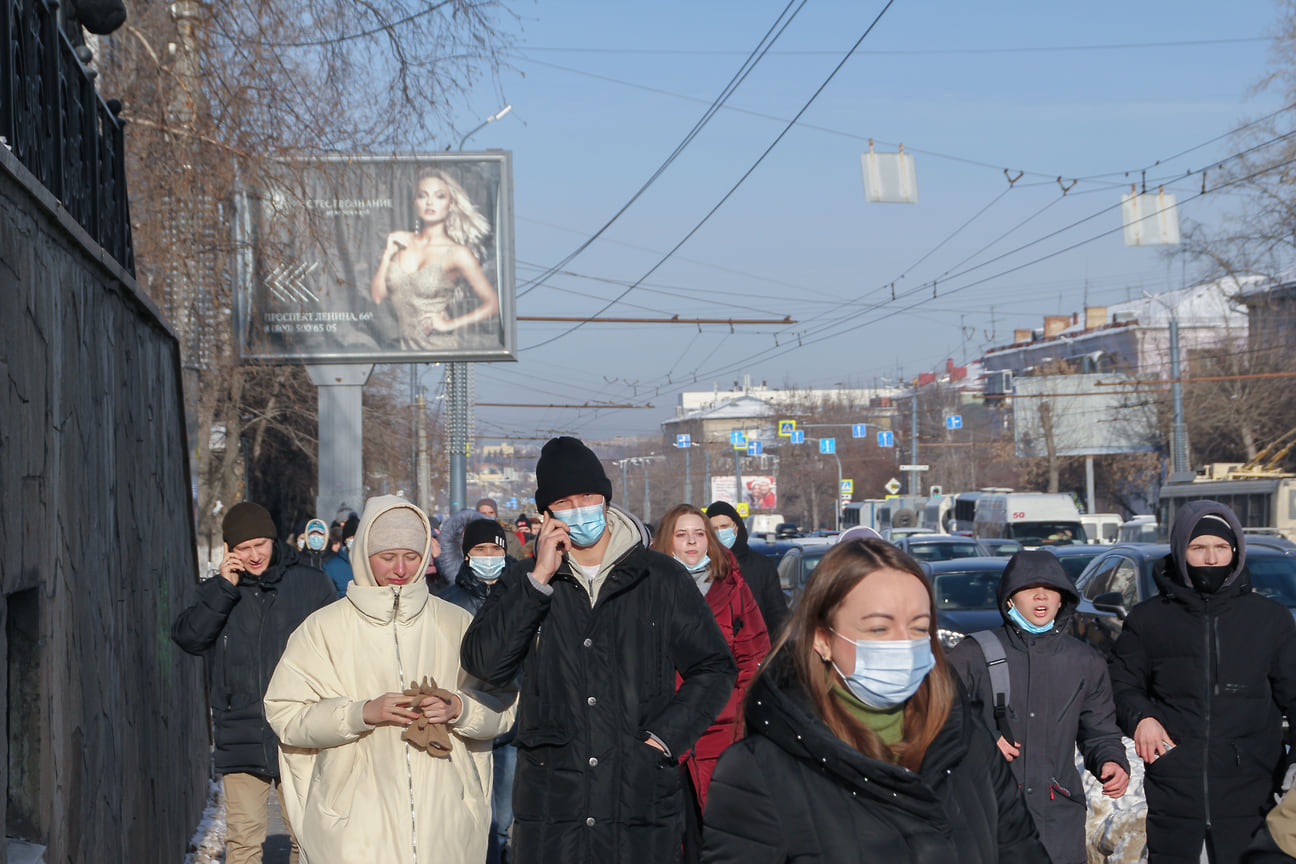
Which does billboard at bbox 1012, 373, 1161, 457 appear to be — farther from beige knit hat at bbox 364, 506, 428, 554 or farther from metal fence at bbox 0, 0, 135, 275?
beige knit hat at bbox 364, 506, 428, 554

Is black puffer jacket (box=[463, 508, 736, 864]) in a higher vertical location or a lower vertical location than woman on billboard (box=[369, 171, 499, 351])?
lower

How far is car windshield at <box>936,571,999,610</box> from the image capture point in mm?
14477

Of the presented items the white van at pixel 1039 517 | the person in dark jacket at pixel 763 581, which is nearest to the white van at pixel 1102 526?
the white van at pixel 1039 517

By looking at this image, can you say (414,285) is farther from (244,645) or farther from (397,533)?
(397,533)

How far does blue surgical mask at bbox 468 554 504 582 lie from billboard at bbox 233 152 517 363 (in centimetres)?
1423

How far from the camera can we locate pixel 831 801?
2.57 meters

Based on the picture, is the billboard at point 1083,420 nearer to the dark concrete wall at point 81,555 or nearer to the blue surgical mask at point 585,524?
the dark concrete wall at point 81,555

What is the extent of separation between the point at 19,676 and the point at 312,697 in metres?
0.88

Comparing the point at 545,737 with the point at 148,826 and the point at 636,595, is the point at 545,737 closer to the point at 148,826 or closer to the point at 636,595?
the point at 636,595

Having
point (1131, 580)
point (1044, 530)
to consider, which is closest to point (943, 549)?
point (1131, 580)

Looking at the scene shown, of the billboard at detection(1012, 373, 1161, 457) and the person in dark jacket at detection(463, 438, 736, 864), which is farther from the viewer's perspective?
the billboard at detection(1012, 373, 1161, 457)

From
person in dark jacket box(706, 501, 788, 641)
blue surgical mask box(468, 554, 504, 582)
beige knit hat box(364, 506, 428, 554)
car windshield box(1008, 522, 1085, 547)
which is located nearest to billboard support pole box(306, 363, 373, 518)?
person in dark jacket box(706, 501, 788, 641)

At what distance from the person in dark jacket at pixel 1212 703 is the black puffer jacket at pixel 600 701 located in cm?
225

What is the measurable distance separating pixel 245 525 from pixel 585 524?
2.49 metres
